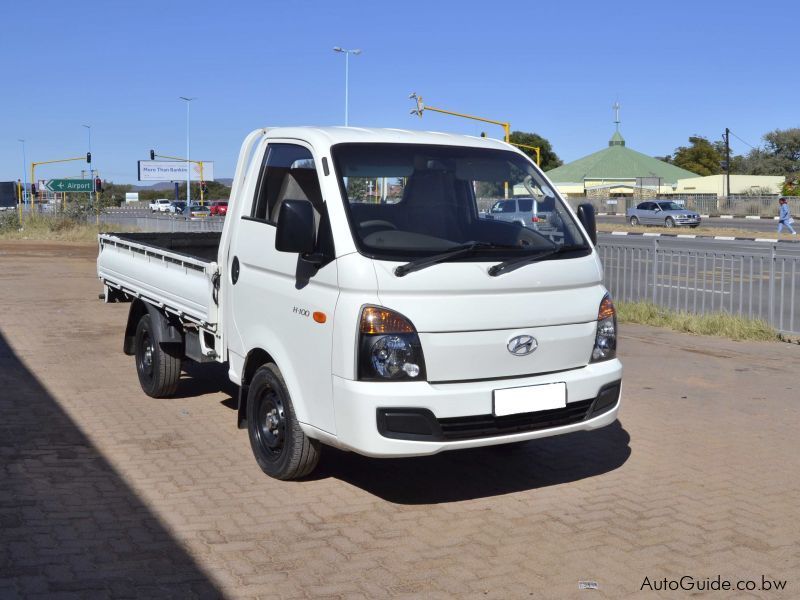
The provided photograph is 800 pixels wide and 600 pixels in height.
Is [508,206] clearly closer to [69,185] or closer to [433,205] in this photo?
[433,205]

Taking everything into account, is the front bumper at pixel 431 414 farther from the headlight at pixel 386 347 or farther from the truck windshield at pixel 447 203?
the truck windshield at pixel 447 203

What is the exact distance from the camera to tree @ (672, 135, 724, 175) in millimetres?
121875

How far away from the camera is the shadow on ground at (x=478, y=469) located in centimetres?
588

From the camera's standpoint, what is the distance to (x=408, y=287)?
16.5 ft

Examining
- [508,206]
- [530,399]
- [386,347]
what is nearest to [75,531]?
[386,347]

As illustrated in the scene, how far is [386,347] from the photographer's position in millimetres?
4988

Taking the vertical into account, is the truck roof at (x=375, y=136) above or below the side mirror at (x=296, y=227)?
above

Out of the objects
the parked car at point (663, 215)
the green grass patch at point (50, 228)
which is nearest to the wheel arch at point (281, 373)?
the green grass patch at point (50, 228)

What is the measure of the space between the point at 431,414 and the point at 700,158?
126 m

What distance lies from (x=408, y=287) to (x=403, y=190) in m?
0.99

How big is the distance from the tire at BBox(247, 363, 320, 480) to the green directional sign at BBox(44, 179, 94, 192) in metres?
52.4

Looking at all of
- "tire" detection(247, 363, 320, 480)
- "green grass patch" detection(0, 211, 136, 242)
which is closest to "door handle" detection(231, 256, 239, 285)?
"tire" detection(247, 363, 320, 480)

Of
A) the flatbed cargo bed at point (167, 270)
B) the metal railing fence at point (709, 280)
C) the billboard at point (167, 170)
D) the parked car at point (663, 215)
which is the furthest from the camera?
the billboard at point (167, 170)

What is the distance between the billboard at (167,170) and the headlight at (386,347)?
8315 cm
